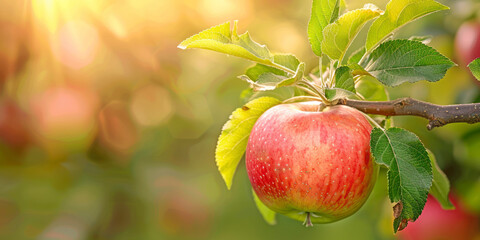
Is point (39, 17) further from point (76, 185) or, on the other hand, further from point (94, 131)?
point (76, 185)

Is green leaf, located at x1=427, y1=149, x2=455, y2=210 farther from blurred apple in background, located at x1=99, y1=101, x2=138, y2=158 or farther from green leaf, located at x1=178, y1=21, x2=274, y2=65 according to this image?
blurred apple in background, located at x1=99, y1=101, x2=138, y2=158

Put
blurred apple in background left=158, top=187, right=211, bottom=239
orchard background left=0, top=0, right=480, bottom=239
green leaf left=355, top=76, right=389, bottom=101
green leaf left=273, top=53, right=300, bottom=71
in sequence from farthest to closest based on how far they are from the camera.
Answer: blurred apple in background left=158, top=187, right=211, bottom=239 → orchard background left=0, top=0, right=480, bottom=239 → green leaf left=355, top=76, right=389, bottom=101 → green leaf left=273, top=53, right=300, bottom=71

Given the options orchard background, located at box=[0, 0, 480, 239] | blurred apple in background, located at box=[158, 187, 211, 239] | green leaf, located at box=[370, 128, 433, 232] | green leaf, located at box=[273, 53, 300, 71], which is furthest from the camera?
blurred apple in background, located at box=[158, 187, 211, 239]

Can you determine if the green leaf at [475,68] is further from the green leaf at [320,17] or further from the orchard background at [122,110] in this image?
the orchard background at [122,110]

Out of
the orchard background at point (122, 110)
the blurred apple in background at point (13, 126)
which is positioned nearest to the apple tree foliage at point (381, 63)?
the orchard background at point (122, 110)

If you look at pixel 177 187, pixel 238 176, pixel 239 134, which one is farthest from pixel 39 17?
pixel 239 134

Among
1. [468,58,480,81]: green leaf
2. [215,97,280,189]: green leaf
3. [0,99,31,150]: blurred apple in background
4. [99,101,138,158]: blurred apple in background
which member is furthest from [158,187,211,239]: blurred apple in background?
[468,58,480,81]: green leaf

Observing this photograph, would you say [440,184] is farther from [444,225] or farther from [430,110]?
[444,225]
